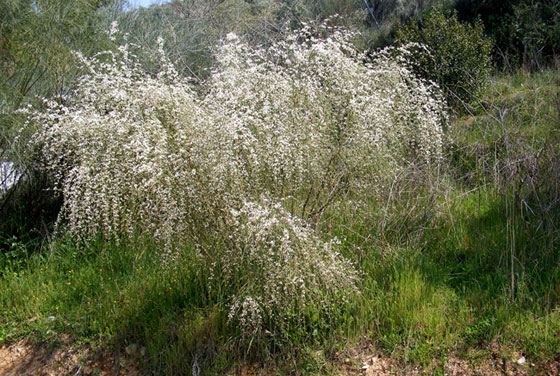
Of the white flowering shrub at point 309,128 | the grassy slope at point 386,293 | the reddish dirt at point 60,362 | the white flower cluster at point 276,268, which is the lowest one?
the reddish dirt at point 60,362

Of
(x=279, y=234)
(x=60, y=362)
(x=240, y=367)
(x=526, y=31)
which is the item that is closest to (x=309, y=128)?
(x=279, y=234)

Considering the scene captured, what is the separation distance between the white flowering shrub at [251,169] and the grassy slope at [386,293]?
10.4 inches

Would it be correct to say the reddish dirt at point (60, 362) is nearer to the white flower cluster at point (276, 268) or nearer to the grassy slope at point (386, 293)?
the grassy slope at point (386, 293)

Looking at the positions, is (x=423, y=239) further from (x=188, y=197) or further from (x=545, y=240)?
(x=188, y=197)

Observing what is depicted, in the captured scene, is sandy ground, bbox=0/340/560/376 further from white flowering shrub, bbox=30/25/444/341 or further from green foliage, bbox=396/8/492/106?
green foliage, bbox=396/8/492/106

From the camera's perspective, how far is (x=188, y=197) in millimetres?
3338

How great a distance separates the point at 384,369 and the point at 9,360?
299 cm

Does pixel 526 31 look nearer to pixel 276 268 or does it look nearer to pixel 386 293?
pixel 386 293

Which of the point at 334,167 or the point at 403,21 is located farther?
the point at 403,21

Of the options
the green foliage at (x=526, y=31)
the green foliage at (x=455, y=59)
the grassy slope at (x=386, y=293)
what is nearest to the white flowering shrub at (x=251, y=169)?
the grassy slope at (x=386, y=293)

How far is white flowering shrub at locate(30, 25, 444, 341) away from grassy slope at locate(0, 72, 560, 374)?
0.26m

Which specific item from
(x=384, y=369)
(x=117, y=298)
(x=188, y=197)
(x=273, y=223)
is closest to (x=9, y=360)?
(x=117, y=298)

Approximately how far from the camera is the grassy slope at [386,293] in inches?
126

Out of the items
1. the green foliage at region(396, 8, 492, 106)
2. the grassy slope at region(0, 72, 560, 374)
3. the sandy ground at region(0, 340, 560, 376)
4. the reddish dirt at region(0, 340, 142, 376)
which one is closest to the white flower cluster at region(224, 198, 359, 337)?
the grassy slope at region(0, 72, 560, 374)
